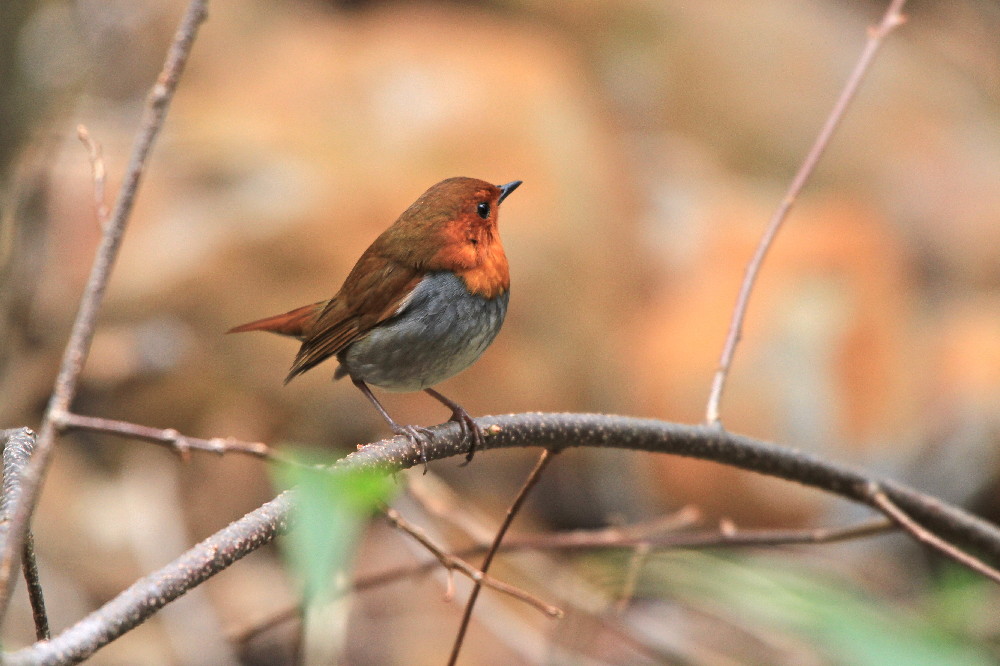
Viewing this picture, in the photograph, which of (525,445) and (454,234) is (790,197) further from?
(525,445)

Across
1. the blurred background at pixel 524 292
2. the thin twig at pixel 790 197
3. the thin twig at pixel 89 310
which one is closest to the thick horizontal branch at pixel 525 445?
the thin twig at pixel 89 310

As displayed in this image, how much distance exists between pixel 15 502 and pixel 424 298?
1363 millimetres

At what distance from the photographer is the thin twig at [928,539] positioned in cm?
211

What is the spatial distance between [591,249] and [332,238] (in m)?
1.54

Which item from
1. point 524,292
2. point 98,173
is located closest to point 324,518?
point 98,173

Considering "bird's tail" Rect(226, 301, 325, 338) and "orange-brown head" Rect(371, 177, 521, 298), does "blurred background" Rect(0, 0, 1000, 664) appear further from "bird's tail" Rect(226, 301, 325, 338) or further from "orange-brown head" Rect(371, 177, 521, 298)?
"orange-brown head" Rect(371, 177, 521, 298)

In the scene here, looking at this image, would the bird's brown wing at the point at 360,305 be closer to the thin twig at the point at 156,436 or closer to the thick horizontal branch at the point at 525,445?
the thick horizontal branch at the point at 525,445

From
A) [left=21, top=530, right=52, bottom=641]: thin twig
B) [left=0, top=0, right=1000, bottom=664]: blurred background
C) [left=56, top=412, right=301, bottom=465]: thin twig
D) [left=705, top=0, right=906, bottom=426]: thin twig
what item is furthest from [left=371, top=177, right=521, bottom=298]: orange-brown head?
[left=0, top=0, right=1000, bottom=664]: blurred background

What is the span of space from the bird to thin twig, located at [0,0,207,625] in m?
1.32

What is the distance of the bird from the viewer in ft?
8.33

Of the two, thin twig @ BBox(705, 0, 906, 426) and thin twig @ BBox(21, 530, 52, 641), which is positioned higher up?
thin twig @ BBox(705, 0, 906, 426)

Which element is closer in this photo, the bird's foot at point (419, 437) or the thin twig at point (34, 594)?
the thin twig at point (34, 594)

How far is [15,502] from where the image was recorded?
137cm

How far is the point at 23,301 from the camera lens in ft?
11.9
